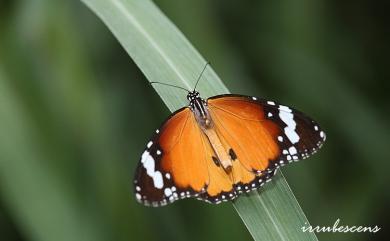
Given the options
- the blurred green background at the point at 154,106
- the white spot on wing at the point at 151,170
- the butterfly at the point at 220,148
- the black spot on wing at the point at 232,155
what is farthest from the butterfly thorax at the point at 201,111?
the blurred green background at the point at 154,106

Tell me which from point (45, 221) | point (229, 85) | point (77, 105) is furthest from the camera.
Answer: point (229, 85)

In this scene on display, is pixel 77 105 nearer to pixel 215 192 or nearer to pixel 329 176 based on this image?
pixel 215 192

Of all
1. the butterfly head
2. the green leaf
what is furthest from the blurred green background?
the butterfly head

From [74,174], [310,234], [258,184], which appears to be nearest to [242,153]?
[258,184]

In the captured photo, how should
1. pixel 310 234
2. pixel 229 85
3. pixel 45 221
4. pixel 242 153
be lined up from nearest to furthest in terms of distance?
pixel 310 234
pixel 242 153
pixel 45 221
pixel 229 85

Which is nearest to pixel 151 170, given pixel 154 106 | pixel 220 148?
pixel 220 148

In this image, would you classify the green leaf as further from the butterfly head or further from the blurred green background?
the blurred green background

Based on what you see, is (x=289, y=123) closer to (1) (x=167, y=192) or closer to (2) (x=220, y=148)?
(2) (x=220, y=148)
